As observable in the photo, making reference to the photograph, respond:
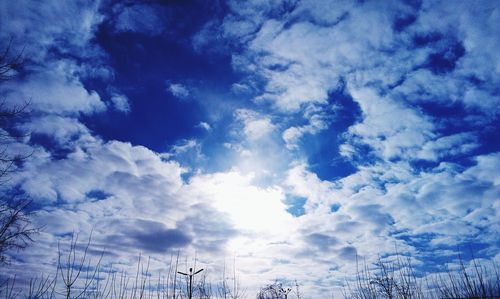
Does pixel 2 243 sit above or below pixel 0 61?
below

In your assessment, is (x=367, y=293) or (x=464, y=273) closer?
(x=464, y=273)

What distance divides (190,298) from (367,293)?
35.0ft

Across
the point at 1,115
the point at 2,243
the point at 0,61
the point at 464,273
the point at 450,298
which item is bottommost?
the point at 450,298

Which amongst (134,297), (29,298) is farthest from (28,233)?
(134,297)

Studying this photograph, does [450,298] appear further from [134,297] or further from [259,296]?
[259,296]

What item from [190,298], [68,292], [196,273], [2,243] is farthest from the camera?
[196,273]

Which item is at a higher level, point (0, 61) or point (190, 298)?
point (0, 61)

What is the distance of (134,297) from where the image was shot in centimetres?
1201

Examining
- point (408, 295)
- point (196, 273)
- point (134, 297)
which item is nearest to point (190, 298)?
point (196, 273)

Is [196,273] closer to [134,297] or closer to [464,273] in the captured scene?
[134,297]

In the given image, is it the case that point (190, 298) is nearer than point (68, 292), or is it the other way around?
point (68, 292)

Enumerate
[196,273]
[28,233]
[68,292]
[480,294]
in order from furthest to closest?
1. [196,273]
2. [28,233]
3. [68,292]
4. [480,294]

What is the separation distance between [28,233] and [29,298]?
582 centimetres

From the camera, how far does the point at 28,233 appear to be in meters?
14.3
